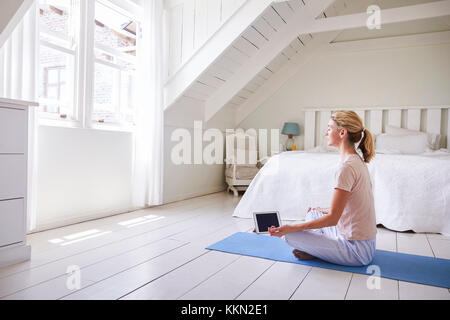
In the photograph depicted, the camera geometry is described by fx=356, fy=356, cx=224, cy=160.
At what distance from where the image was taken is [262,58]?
4.34m

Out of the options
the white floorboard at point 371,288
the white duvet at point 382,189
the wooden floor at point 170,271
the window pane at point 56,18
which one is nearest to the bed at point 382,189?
the white duvet at point 382,189

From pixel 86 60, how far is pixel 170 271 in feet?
6.55

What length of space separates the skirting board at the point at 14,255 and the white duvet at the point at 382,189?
1.79 m

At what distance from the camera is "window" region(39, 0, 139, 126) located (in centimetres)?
278

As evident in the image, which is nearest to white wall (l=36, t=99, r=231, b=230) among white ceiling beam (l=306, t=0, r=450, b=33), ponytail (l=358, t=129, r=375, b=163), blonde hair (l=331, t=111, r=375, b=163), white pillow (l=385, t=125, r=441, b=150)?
white ceiling beam (l=306, t=0, r=450, b=33)

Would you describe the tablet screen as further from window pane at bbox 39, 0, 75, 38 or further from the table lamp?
the table lamp

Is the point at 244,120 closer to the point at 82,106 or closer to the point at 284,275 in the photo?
the point at 82,106


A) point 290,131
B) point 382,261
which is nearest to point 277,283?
point 382,261

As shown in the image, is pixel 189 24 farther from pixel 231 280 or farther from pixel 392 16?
pixel 231 280

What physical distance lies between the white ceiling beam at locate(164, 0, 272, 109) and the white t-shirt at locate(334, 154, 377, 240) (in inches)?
82.5

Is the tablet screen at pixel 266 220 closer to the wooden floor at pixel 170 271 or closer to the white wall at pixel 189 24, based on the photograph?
the wooden floor at pixel 170 271

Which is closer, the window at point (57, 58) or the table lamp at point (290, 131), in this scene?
the window at point (57, 58)

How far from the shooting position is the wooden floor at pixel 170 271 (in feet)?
5.11
